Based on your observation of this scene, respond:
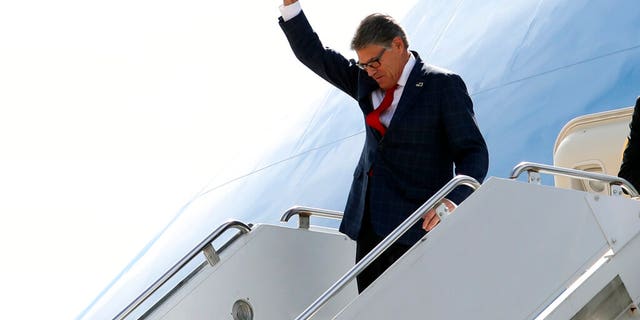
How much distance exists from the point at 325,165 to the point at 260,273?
10.4ft

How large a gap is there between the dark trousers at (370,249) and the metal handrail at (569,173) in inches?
23.1

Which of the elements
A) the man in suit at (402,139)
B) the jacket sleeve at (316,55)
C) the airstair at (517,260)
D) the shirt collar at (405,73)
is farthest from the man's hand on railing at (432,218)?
the jacket sleeve at (316,55)

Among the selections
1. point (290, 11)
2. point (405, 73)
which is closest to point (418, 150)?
point (405, 73)

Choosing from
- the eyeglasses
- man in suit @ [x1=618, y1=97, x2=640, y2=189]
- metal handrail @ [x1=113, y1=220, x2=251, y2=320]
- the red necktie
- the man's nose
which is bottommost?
man in suit @ [x1=618, y1=97, x2=640, y2=189]

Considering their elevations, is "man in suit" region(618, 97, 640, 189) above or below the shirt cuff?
below

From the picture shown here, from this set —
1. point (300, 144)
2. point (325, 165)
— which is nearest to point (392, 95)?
point (325, 165)

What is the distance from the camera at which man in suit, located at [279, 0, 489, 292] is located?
4.49m

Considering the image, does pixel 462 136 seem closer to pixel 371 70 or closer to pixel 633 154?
pixel 371 70

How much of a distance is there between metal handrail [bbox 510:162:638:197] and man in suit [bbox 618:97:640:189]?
0.31 ft

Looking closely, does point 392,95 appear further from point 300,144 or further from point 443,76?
point 300,144

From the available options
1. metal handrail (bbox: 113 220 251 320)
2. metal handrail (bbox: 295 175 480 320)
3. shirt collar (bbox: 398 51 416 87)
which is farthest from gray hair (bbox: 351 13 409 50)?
metal handrail (bbox: 113 220 251 320)

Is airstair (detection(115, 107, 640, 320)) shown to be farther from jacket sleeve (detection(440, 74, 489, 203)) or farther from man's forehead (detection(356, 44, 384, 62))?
man's forehead (detection(356, 44, 384, 62))

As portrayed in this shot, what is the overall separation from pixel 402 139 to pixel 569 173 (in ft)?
2.14

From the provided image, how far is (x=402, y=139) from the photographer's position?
459 centimetres
